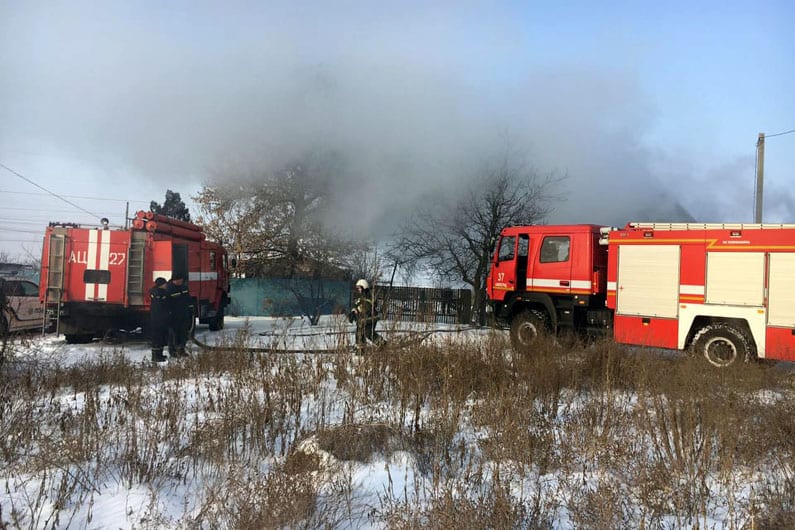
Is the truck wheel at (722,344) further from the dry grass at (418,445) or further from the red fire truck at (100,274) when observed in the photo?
the red fire truck at (100,274)

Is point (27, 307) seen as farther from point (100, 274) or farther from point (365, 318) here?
point (365, 318)

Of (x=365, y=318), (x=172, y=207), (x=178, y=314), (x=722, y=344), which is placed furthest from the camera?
(x=172, y=207)

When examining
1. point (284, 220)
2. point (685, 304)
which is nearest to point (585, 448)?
point (685, 304)

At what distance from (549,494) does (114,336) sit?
34.4ft

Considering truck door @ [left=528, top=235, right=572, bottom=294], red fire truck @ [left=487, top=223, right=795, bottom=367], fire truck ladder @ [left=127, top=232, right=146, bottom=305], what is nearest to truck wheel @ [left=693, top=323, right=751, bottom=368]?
red fire truck @ [left=487, top=223, right=795, bottom=367]

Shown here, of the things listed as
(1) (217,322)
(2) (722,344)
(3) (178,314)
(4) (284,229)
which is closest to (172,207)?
(4) (284,229)

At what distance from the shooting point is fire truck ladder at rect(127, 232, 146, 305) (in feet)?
33.9

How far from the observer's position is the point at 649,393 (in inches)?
180

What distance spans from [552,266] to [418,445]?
6494mm

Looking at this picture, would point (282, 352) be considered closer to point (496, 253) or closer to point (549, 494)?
point (549, 494)

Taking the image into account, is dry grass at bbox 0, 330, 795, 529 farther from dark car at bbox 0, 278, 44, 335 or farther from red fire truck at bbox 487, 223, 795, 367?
dark car at bbox 0, 278, 44, 335

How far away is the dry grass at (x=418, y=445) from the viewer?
2.92 meters

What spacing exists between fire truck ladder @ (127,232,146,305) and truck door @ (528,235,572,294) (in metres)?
7.40

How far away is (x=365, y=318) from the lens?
20.0ft
